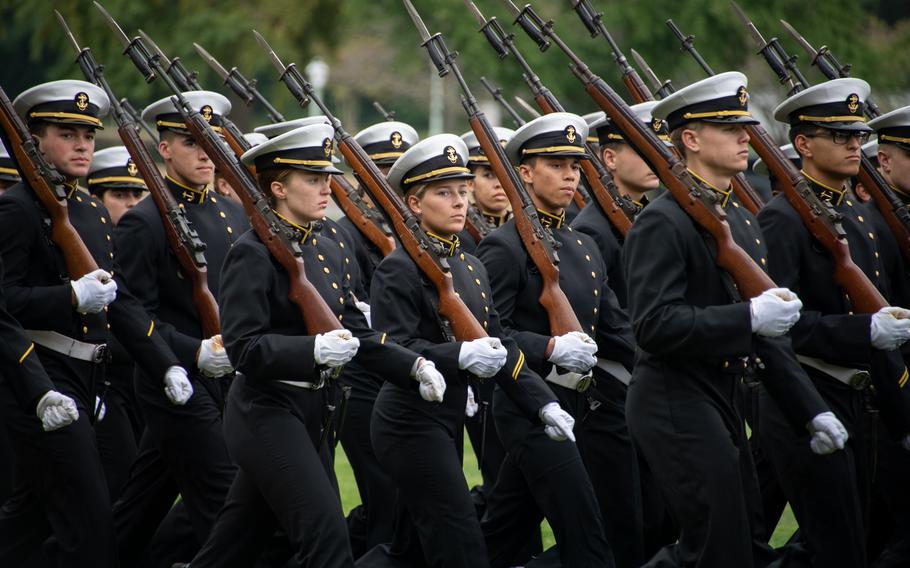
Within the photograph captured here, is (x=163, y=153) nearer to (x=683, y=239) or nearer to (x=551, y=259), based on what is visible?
(x=551, y=259)

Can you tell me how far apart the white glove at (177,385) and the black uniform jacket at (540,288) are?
1606 mm

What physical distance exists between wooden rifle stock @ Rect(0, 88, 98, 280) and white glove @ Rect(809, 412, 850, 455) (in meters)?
3.51

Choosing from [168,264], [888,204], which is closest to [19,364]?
[168,264]

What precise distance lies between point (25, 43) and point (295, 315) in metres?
31.2

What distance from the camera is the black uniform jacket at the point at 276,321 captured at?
5.86 m

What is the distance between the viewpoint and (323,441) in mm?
6199

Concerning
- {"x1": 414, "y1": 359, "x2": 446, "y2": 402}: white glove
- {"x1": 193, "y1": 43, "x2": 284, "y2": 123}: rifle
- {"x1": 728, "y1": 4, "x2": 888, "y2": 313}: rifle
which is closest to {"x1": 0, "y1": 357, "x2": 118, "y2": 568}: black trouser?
{"x1": 414, "y1": 359, "x2": 446, "y2": 402}: white glove

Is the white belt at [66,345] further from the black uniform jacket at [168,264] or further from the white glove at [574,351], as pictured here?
the white glove at [574,351]

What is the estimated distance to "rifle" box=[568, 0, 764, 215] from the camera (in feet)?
26.8

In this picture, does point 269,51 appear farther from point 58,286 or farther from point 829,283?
point 829,283

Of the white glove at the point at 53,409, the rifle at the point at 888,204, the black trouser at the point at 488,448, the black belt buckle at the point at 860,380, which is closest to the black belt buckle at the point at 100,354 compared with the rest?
the white glove at the point at 53,409

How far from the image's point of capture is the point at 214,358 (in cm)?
695

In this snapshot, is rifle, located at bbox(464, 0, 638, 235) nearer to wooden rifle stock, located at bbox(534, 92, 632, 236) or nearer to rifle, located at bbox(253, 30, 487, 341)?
wooden rifle stock, located at bbox(534, 92, 632, 236)

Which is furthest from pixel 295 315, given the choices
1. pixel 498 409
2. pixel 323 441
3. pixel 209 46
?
pixel 209 46
